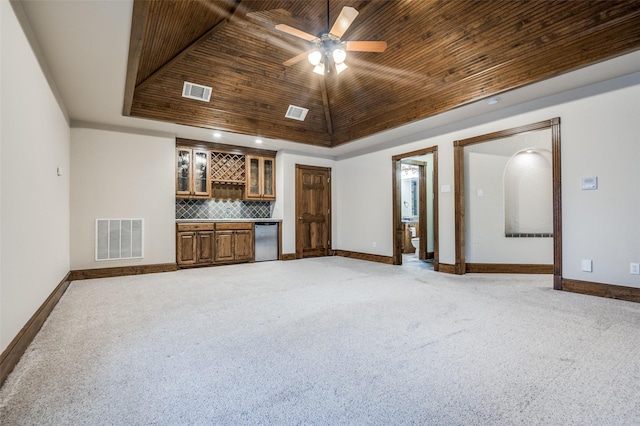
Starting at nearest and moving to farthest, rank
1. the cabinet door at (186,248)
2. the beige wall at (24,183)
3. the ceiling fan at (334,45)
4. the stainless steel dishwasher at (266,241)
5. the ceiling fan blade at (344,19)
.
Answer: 1. the beige wall at (24,183)
2. the ceiling fan blade at (344,19)
3. the ceiling fan at (334,45)
4. the cabinet door at (186,248)
5. the stainless steel dishwasher at (266,241)

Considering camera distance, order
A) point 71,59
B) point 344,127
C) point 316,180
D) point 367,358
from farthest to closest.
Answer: point 316,180, point 344,127, point 71,59, point 367,358

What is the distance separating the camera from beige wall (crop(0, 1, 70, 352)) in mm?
1938

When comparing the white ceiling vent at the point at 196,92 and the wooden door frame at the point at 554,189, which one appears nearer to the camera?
the wooden door frame at the point at 554,189

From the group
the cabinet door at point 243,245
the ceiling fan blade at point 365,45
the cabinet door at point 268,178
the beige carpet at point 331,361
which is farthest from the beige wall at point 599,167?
the cabinet door at point 243,245

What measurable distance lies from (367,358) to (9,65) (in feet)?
10.1

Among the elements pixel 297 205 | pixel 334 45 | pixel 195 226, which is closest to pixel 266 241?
pixel 297 205

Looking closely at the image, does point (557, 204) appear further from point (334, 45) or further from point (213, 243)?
point (213, 243)

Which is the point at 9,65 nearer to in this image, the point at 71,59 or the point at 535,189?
the point at 71,59

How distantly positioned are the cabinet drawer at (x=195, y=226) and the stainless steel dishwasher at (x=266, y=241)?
0.95 m

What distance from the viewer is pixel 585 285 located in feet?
12.0

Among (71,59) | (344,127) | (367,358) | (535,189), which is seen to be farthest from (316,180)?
(367,358)

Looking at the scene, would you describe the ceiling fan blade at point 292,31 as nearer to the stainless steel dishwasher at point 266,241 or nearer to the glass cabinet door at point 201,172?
the glass cabinet door at point 201,172

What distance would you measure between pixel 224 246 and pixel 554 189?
212 inches

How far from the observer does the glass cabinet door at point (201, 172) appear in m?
5.91
